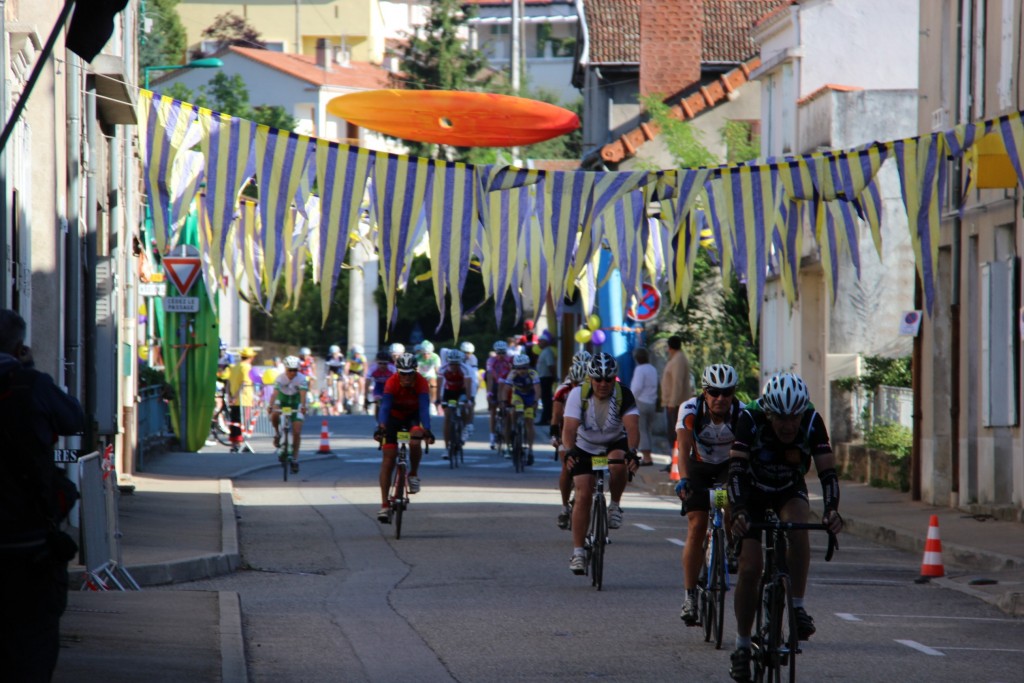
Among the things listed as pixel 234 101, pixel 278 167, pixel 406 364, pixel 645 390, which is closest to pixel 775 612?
pixel 278 167

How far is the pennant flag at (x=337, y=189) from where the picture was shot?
1227 centimetres

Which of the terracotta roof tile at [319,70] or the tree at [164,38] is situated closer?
the tree at [164,38]

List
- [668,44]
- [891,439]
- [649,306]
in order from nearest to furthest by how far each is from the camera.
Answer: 1. [891,439]
2. [649,306]
3. [668,44]

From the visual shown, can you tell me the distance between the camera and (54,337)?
15164 millimetres

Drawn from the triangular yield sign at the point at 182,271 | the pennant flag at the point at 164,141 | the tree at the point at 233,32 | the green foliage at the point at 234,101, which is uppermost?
the tree at the point at 233,32

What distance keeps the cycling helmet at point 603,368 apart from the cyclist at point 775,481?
425 cm

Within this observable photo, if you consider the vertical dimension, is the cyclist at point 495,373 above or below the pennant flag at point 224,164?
below

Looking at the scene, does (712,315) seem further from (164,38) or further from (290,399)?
(164,38)

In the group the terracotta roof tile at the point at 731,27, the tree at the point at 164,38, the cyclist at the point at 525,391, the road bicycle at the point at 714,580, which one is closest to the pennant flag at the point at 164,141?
the road bicycle at the point at 714,580

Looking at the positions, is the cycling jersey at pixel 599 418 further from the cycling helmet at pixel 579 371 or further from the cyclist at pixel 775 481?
the cyclist at pixel 775 481

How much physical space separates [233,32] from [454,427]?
2805 inches

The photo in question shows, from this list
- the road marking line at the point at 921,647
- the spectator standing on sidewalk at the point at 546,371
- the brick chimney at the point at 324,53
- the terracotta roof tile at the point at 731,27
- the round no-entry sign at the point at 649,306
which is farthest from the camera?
the brick chimney at the point at 324,53

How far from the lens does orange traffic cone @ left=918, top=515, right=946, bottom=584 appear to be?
1422cm

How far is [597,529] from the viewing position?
1294 cm
